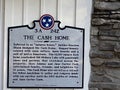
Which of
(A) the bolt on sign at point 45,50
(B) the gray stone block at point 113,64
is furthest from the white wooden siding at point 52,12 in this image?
(B) the gray stone block at point 113,64

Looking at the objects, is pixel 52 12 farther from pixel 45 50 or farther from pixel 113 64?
pixel 113 64

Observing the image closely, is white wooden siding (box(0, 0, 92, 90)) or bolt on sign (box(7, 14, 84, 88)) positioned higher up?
white wooden siding (box(0, 0, 92, 90))

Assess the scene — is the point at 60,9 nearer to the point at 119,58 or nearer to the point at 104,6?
the point at 104,6

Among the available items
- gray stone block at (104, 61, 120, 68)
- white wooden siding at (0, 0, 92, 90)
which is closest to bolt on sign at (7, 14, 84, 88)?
white wooden siding at (0, 0, 92, 90)

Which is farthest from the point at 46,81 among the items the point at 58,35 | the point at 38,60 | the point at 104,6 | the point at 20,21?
the point at 104,6

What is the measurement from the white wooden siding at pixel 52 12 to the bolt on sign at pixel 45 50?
1.5 inches

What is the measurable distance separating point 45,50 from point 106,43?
52 centimetres

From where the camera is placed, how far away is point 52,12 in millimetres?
2348

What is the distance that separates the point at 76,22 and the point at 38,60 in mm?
462

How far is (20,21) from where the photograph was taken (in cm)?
236

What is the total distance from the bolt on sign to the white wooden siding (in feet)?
0.13

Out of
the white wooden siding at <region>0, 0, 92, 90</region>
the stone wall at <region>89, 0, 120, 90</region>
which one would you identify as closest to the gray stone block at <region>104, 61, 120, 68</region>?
the stone wall at <region>89, 0, 120, 90</region>

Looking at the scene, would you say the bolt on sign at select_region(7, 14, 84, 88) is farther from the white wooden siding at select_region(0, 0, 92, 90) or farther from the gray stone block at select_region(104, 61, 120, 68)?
the gray stone block at select_region(104, 61, 120, 68)

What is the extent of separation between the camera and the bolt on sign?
7.68 feet
